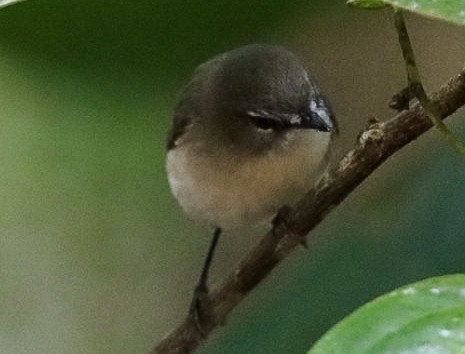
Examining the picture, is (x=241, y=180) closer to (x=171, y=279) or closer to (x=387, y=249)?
(x=387, y=249)

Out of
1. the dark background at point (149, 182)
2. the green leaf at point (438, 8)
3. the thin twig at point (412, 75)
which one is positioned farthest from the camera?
the dark background at point (149, 182)

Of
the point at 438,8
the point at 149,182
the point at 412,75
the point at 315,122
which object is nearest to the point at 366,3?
the point at 412,75

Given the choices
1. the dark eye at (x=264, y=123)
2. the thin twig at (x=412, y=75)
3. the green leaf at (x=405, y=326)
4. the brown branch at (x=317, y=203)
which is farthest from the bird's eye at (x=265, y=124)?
the green leaf at (x=405, y=326)

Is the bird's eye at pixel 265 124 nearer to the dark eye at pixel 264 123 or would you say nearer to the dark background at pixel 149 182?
the dark eye at pixel 264 123

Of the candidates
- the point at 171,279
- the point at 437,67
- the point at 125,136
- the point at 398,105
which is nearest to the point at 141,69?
the point at 125,136

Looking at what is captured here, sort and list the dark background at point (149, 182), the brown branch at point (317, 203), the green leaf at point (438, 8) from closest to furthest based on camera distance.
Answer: the green leaf at point (438, 8) → the brown branch at point (317, 203) → the dark background at point (149, 182)

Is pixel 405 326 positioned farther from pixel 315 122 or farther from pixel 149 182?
pixel 149 182
